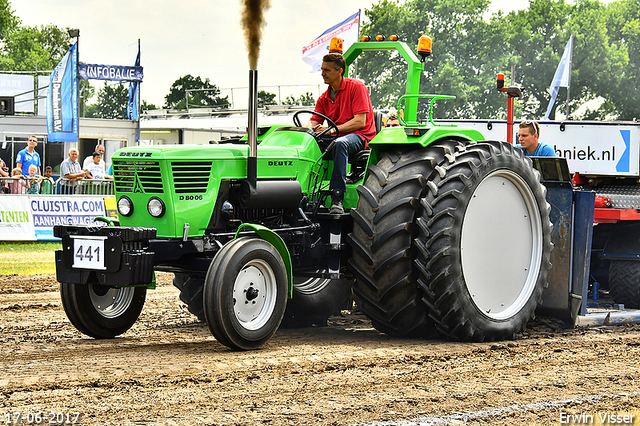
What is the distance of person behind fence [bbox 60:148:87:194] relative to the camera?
54.1 feet

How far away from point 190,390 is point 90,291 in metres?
2.04

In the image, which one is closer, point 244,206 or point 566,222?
point 244,206

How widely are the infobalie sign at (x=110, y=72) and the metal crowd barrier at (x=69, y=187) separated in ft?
22.1

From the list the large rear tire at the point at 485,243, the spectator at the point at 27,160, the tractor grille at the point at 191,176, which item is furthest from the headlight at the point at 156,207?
the spectator at the point at 27,160

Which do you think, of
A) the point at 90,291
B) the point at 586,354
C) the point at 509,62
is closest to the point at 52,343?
the point at 90,291

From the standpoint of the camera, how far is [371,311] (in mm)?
6723

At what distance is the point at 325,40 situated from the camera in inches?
957

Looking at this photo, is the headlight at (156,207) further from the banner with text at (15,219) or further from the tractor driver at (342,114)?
the banner with text at (15,219)

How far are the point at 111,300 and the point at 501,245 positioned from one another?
10.7 feet

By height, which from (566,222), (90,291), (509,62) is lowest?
(90,291)

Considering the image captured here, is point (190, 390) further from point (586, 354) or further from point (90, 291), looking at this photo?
point (586, 354)

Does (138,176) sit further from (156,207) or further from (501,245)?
(501,245)

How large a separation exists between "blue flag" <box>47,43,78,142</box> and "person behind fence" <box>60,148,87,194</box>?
3393 mm

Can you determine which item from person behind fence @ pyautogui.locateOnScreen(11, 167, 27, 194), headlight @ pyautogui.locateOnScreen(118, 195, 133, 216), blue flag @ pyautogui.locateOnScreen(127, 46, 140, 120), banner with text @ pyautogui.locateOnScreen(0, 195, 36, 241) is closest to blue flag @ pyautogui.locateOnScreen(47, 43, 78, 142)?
blue flag @ pyautogui.locateOnScreen(127, 46, 140, 120)
